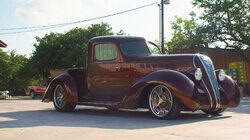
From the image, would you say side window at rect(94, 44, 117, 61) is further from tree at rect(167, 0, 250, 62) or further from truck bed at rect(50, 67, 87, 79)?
tree at rect(167, 0, 250, 62)

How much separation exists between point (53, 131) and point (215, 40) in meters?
21.9

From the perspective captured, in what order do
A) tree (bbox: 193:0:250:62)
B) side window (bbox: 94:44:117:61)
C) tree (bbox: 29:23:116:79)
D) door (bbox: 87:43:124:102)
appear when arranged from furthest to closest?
tree (bbox: 29:23:116:79), tree (bbox: 193:0:250:62), side window (bbox: 94:44:117:61), door (bbox: 87:43:124:102)

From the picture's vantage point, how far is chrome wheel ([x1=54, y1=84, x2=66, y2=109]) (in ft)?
29.7

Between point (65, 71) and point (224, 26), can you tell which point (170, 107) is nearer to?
point (65, 71)

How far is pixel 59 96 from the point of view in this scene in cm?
922

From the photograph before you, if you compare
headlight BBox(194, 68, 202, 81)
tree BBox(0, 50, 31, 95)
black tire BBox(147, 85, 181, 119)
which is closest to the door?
black tire BBox(147, 85, 181, 119)

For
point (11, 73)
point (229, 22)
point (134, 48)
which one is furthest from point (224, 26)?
point (11, 73)

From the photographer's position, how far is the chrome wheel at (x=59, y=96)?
Result: 905 centimetres

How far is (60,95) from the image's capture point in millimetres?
9180

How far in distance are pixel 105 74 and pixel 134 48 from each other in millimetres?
960

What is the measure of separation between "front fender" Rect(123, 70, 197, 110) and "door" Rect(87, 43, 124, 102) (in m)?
0.65

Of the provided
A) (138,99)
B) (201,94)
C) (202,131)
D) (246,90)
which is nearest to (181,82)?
(201,94)

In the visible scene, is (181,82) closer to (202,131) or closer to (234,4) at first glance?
(202,131)

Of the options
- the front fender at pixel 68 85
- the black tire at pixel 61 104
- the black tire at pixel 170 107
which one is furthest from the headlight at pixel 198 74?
the black tire at pixel 61 104
